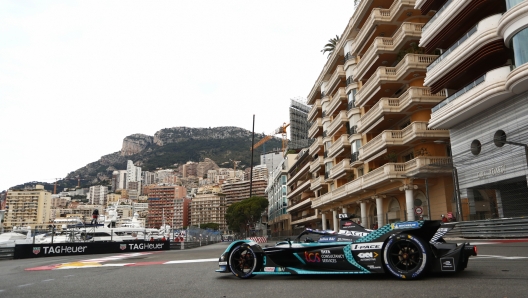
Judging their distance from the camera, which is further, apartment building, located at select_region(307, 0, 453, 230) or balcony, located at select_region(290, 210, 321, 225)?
balcony, located at select_region(290, 210, 321, 225)

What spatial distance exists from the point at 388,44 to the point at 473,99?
1294 cm

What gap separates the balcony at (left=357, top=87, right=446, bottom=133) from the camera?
28516 mm

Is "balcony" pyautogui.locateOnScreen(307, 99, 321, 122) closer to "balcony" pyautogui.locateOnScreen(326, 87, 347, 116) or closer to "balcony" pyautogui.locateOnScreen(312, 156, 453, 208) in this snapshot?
"balcony" pyautogui.locateOnScreen(326, 87, 347, 116)

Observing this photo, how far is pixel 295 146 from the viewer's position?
99.6 metres

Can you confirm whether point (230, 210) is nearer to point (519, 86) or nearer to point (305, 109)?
point (305, 109)

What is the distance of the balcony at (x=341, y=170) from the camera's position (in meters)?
41.3

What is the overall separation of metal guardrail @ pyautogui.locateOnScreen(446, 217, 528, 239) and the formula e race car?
11.6 meters

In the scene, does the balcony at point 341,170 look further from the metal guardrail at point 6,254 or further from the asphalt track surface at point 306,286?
the asphalt track surface at point 306,286

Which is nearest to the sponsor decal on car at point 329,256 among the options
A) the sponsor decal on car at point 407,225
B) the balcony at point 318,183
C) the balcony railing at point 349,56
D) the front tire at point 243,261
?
the sponsor decal on car at point 407,225

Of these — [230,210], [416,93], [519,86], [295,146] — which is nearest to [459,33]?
[416,93]

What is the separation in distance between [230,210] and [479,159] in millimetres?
91951

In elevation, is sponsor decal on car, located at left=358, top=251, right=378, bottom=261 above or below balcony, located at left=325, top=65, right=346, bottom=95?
below

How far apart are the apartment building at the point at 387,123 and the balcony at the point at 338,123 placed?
0.11 meters

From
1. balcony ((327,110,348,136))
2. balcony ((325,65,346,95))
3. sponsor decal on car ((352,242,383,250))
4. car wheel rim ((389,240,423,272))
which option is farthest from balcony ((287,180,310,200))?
car wheel rim ((389,240,423,272))
